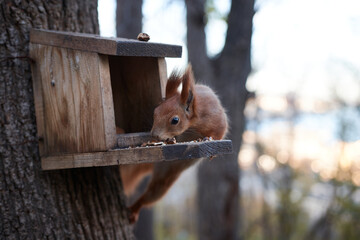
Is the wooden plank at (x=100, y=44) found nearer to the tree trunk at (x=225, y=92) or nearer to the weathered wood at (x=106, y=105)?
the weathered wood at (x=106, y=105)

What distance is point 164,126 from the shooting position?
2129 millimetres

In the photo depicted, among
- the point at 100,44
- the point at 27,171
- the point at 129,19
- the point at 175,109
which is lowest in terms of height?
the point at 27,171

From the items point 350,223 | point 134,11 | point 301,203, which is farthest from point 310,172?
point 134,11

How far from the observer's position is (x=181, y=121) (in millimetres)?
2197

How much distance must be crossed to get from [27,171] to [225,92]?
282 centimetres

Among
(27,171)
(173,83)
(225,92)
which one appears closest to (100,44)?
(173,83)

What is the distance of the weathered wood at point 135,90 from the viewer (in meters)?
2.42

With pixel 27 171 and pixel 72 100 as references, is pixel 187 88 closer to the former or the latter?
pixel 72 100

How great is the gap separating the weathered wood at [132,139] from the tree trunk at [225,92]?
7.48 feet

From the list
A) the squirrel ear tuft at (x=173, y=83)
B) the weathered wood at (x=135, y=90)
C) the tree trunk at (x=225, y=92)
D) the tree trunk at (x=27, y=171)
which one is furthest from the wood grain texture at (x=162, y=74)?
the tree trunk at (x=225, y=92)

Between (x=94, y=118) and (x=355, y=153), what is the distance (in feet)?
16.9

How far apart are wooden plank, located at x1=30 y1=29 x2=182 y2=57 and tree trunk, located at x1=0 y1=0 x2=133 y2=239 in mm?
133

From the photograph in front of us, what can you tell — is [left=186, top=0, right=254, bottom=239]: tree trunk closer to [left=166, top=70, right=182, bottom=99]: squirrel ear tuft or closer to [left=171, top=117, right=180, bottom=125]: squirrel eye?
[left=166, top=70, right=182, bottom=99]: squirrel ear tuft

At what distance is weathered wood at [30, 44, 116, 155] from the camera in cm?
199
